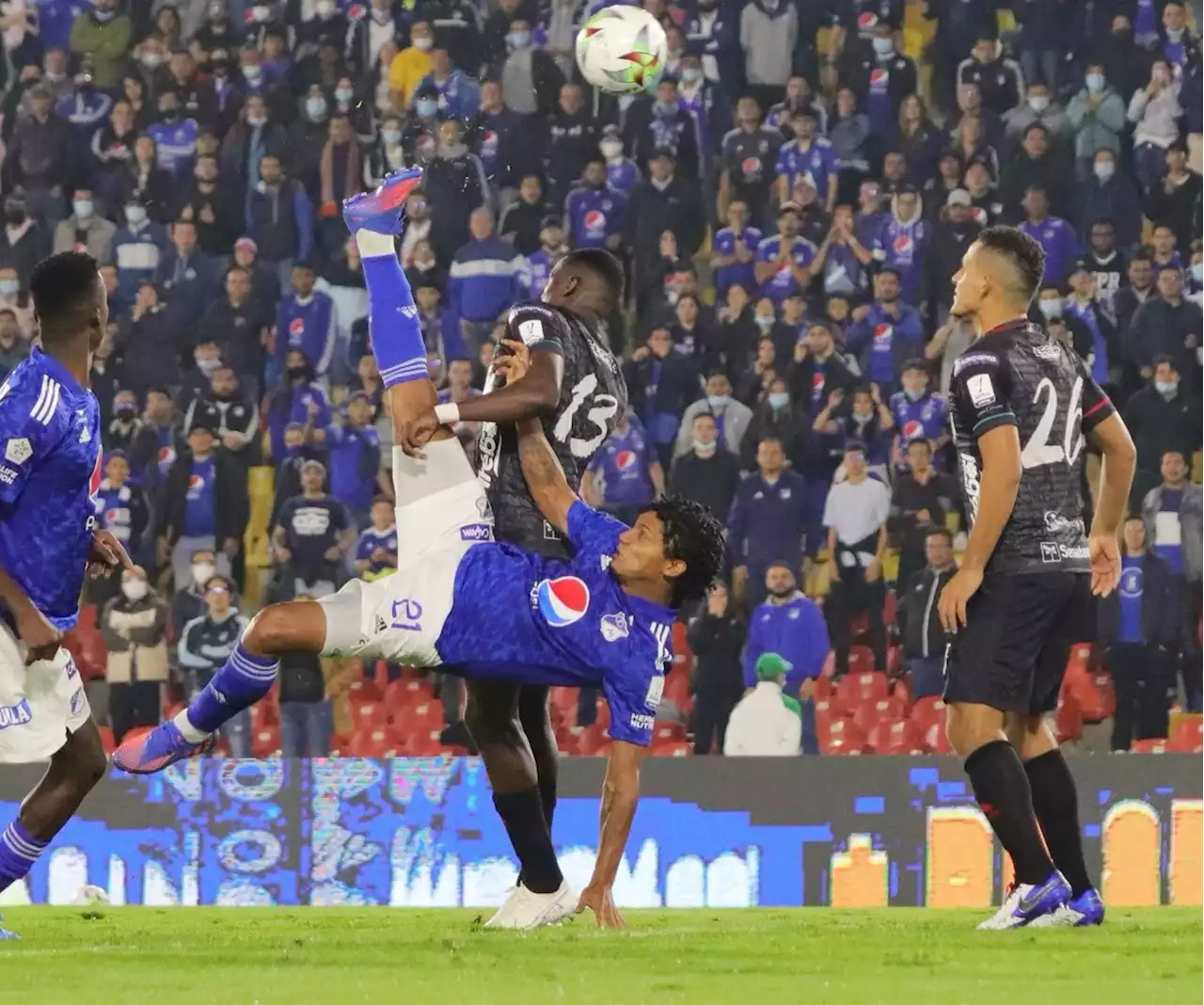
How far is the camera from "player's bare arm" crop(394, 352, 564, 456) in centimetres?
744

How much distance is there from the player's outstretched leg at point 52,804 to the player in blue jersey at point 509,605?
202mm

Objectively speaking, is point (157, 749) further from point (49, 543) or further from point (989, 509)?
point (989, 509)

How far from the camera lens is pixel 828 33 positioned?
62.6 feet

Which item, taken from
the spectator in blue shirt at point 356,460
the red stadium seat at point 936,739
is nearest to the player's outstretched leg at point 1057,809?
the red stadium seat at point 936,739

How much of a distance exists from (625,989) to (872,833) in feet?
20.3

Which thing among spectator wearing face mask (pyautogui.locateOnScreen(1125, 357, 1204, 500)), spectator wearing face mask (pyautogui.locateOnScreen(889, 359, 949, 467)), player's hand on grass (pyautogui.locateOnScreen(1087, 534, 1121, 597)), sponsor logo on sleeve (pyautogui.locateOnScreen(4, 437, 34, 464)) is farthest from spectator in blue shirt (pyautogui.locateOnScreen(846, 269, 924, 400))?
sponsor logo on sleeve (pyautogui.locateOnScreen(4, 437, 34, 464))

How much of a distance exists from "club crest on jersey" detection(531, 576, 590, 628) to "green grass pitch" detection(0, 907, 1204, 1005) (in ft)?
3.42

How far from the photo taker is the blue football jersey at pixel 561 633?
717 centimetres

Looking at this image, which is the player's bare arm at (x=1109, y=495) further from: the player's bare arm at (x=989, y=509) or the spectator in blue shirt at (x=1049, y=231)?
the spectator in blue shirt at (x=1049, y=231)

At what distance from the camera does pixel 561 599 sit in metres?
Answer: 7.21

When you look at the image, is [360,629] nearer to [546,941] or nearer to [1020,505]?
[546,941]

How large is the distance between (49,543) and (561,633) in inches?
67.8

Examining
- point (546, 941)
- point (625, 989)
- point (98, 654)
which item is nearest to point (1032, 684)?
point (546, 941)

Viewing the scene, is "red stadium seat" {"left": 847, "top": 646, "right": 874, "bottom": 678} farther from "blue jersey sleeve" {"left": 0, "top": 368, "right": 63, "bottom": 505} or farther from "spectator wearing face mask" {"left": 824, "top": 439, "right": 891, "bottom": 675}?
"blue jersey sleeve" {"left": 0, "top": 368, "right": 63, "bottom": 505}
